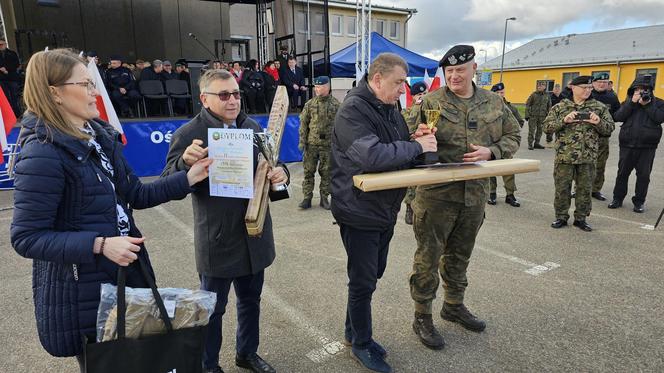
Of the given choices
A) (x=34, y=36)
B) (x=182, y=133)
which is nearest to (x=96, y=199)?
(x=182, y=133)

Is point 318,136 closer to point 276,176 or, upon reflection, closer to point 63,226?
point 276,176

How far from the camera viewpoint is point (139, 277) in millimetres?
1773

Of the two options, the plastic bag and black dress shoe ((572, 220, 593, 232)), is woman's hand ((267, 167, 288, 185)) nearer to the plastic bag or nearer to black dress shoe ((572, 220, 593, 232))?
the plastic bag

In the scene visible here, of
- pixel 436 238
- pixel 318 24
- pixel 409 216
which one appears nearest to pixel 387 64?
pixel 436 238

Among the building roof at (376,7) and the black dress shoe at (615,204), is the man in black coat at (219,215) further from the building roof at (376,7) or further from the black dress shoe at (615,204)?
the building roof at (376,7)

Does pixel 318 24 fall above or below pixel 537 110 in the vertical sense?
above

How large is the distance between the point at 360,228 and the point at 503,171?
2.94 ft

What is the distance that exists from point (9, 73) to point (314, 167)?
7602mm

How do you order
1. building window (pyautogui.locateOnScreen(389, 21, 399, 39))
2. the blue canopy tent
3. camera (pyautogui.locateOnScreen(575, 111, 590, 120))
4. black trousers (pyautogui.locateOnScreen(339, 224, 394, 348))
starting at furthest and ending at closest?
building window (pyautogui.locateOnScreen(389, 21, 399, 39)) → the blue canopy tent → camera (pyautogui.locateOnScreen(575, 111, 590, 120)) → black trousers (pyautogui.locateOnScreen(339, 224, 394, 348))

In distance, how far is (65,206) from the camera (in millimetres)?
1553

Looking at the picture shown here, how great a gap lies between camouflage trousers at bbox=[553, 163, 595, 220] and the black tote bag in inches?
204

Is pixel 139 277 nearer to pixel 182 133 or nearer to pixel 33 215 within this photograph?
pixel 33 215

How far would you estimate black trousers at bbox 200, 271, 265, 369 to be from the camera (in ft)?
7.75

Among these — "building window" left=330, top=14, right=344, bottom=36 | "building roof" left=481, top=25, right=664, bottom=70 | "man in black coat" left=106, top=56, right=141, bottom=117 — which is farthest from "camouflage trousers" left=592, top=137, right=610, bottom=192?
"building roof" left=481, top=25, right=664, bottom=70
